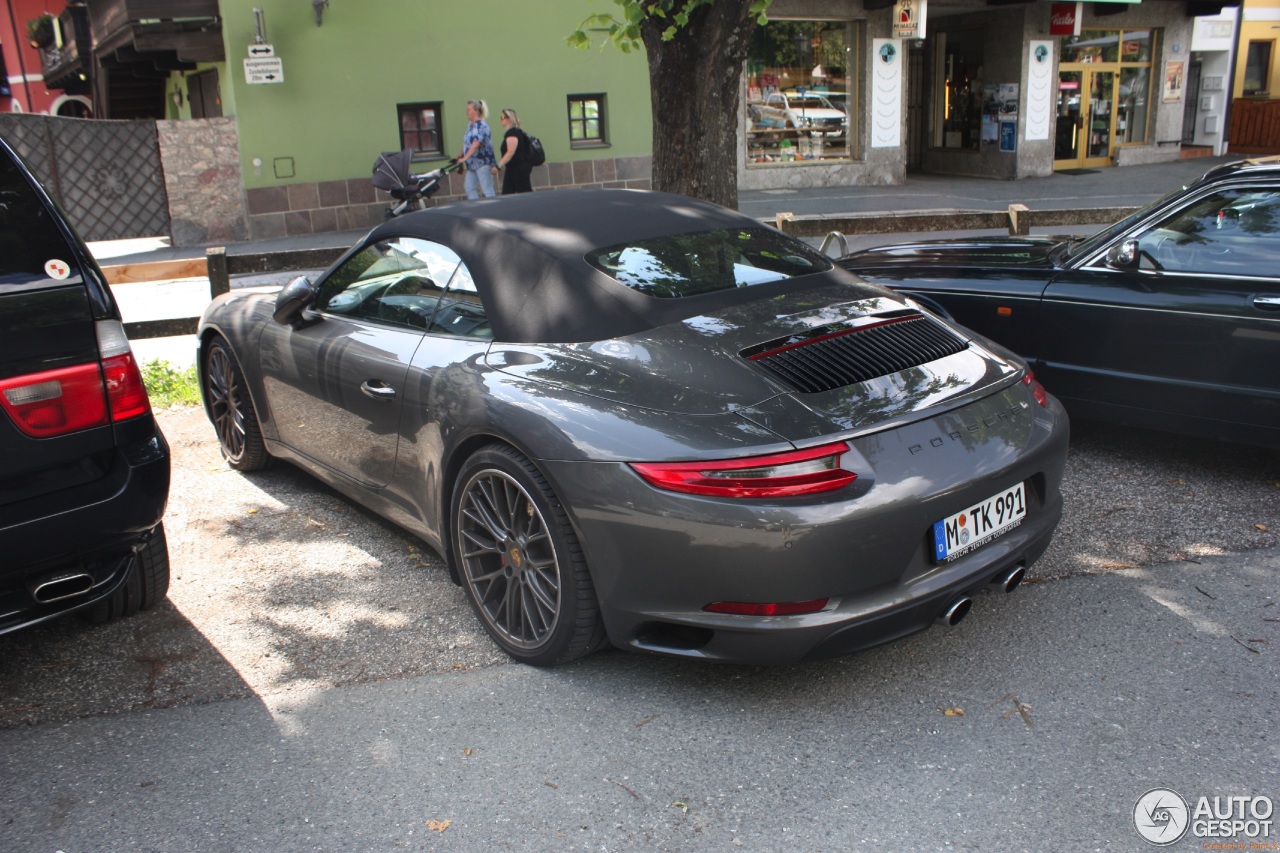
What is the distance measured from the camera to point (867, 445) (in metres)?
3.06

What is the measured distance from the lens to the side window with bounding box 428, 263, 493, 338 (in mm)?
3795

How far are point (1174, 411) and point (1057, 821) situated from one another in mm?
2959

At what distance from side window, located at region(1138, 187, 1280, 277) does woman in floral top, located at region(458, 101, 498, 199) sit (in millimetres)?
11606

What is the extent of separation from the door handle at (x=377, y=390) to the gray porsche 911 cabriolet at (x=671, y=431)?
0.02m

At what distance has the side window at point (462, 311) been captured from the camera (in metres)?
3.79

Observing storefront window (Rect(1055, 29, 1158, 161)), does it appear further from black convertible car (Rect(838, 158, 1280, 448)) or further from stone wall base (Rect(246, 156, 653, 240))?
black convertible car (Rect(838, 158, 1280, 448))

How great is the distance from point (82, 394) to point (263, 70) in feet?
45.1

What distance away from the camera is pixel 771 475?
296 centimetres

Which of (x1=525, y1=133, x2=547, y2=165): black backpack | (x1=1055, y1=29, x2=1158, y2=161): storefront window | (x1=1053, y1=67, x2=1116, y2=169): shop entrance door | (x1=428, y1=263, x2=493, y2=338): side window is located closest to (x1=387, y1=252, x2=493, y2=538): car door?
(x1=428, y1=263, x2=493, y2=338): side window

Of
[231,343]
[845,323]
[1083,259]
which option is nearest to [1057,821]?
[845,323]

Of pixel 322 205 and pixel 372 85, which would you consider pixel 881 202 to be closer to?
pixel 372 85

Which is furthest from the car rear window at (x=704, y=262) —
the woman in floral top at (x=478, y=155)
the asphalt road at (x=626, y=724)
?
the woman in floral top at (x=478, y=155)

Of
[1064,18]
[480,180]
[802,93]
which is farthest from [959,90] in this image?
[480,180]

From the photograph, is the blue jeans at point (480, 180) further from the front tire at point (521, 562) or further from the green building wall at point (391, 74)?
the front tire at point (521, 562)
